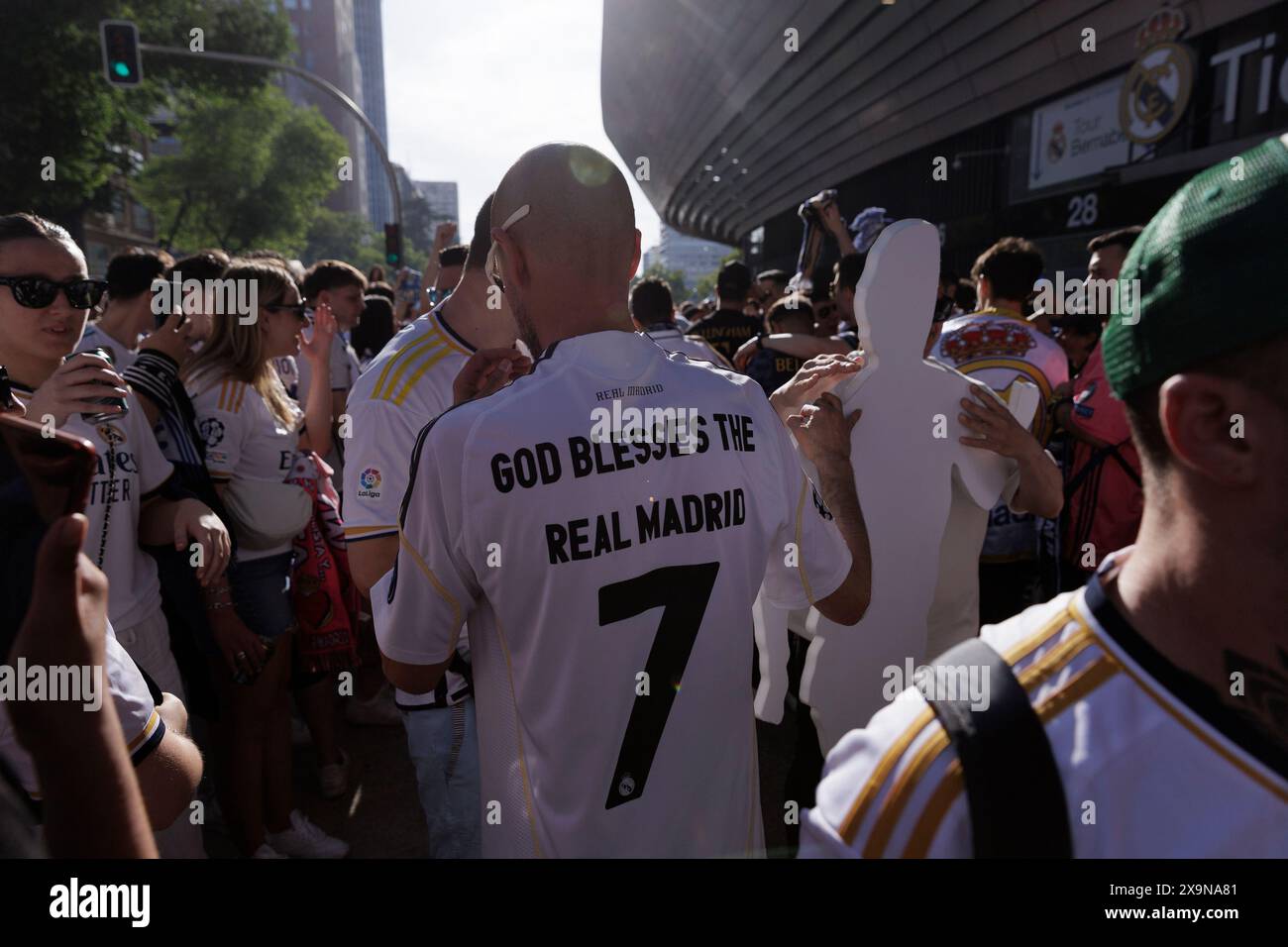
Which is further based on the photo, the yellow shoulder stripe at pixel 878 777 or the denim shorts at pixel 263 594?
the denim shorts at pixel 263 594

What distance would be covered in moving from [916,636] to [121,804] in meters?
2.23

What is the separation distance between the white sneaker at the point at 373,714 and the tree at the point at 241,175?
3709 cm

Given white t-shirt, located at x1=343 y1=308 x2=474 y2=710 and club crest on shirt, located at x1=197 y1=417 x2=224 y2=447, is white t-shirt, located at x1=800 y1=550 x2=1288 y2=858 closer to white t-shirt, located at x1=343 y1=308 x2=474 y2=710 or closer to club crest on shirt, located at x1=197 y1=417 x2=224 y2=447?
white t-shirt, located at x1=343 y1=308 x2=474 y2=710

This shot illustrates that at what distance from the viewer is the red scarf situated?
3.75 metres

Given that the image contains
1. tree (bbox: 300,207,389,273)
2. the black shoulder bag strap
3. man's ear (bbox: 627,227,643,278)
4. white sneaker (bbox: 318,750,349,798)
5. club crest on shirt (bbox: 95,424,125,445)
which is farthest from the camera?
tree (bbox: 300,207,389,273)

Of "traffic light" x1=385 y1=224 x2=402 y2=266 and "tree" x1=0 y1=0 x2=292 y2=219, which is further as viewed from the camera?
"tree" x1=0 y1=0 x2=292 y2=219

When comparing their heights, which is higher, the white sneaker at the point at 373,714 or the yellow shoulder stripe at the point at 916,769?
the yellow shoulder stripe at the point at 916,769

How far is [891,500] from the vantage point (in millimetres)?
2502

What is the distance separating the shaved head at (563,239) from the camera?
1.63 m

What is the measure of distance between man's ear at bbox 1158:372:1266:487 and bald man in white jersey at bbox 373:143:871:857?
88 centimetres

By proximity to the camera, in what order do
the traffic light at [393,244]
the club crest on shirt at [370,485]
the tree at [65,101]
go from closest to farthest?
the club crest on shirt at [370,485] → the traffic light at [393,244] → the tree at [65,101]

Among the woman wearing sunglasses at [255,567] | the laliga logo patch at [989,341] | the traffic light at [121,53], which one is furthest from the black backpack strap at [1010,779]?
the traffic light at [121,53]

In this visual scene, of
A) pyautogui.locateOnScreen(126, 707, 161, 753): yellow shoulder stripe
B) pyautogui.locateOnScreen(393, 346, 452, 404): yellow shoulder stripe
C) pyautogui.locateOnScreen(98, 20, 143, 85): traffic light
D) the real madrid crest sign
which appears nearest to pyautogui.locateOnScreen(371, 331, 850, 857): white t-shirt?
pyautogui.locateOnScreen(126, 707, 161, 753): yellow shoulder stripe

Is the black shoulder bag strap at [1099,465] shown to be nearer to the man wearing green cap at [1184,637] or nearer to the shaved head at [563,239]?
the shaved head at [563,239]
